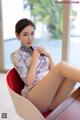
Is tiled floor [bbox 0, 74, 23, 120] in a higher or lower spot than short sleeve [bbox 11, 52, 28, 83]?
lower

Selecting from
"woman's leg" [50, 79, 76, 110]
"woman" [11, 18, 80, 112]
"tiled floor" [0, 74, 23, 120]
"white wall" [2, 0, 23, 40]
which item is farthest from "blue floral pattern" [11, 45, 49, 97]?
"white wall" [2, 0, 23, 40]

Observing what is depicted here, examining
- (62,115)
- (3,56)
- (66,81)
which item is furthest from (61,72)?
(3,56)

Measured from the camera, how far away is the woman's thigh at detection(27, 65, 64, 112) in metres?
1.46

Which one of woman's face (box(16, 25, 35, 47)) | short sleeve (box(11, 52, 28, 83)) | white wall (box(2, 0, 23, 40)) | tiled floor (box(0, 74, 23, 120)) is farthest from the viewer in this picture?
white wall (box(2, 0, 23, 40))

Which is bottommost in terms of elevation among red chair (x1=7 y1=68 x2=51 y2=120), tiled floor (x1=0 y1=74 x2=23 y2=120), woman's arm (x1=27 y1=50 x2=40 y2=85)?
tiled floor (x1=0 y1=74 x2=23 y2=120)

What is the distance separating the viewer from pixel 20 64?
1562 millimetres

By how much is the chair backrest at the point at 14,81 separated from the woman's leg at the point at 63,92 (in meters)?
0.24

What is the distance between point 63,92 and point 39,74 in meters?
0.23

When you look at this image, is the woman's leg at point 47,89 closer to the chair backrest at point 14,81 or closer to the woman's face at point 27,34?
the chair backrest at point 14,81

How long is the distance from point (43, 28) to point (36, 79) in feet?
6.55

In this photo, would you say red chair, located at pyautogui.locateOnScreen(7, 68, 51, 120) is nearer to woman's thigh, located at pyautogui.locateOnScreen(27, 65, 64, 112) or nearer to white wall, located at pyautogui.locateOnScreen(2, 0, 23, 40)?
woman's thigh, located at pyautogui.locateOnScreen(27, 65, 64, 112)

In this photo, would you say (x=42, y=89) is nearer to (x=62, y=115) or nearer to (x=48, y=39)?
(x=62, y=115)

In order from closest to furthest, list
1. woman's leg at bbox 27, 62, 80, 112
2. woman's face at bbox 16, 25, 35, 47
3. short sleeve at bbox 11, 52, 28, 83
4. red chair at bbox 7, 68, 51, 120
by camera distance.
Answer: red chair at bbox 7, 68, 51, 120 < woman's leg at bbox 27, 62, 80, 112 < short sleeve at bbox 11, 52, 28, 83 < woman's face at bbox 16, 25, 35, 47

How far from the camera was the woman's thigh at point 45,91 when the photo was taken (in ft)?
4.78
